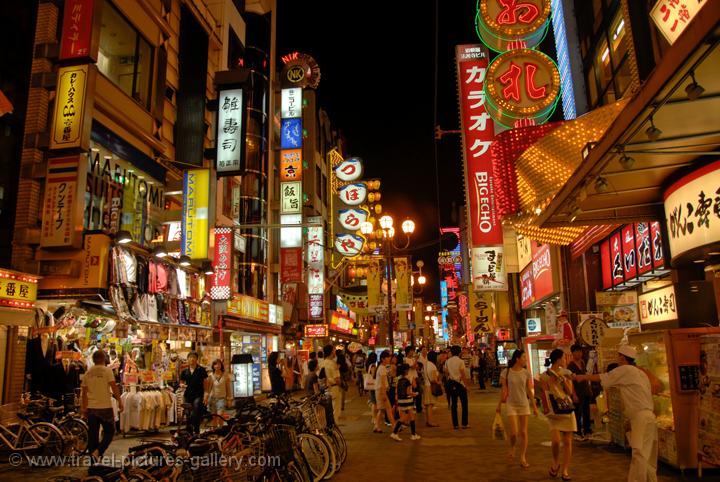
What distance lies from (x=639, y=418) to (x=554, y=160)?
5729mm

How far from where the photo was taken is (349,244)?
117 feet

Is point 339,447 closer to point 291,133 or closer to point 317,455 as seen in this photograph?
point 317,455

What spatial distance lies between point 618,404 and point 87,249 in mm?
12202

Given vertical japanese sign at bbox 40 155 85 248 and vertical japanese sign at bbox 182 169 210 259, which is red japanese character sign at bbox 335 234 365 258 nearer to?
vertical japanese sign at bbox 182 169 210 259

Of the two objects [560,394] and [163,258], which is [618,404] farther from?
[163,258]

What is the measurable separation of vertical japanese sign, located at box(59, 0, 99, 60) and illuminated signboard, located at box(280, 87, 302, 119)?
18.9 m

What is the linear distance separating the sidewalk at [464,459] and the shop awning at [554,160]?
442 cm

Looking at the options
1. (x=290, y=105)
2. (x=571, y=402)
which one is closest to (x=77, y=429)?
(x=571, y=402)

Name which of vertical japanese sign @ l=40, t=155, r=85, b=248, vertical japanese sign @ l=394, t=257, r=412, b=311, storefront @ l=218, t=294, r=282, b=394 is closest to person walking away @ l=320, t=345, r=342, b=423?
vertical japanese sign @ l=40, t=155, r=85, b=248

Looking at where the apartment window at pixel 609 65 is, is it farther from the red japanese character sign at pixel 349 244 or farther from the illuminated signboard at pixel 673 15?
the red japanese character sign at pixel 349 244

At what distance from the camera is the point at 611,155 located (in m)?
7.54

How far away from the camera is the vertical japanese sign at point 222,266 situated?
2134 cm

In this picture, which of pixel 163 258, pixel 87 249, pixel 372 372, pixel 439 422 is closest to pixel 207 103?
pixel 163 258

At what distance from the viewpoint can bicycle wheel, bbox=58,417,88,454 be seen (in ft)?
37.2
